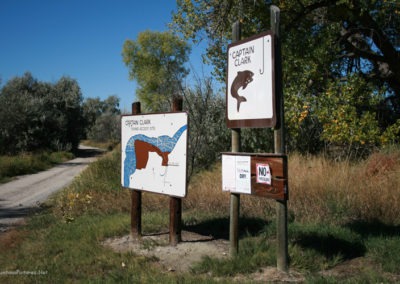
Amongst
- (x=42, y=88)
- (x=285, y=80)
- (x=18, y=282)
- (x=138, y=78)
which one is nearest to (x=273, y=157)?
(x=18, y=282)

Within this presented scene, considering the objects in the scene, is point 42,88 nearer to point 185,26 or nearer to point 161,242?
point 185,26

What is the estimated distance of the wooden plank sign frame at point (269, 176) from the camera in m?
4.32

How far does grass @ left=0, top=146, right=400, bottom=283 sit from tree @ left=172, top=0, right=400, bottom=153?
124cm

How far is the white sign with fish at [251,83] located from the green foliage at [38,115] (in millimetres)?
22994

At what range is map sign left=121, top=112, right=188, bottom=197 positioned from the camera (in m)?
5.65

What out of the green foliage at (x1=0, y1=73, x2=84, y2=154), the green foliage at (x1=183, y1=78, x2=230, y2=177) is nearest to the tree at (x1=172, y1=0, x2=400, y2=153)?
the green foliage at (x1=183, y1=78, x2=230, y2=177)

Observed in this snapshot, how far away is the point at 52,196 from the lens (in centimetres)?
1170

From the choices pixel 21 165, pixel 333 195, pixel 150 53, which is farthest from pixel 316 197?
pixel 150 53

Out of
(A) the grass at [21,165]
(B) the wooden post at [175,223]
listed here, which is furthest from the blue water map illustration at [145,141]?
(A) the grass at [21,165]

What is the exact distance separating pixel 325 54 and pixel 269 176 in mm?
7591

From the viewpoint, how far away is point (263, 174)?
15.0 ft

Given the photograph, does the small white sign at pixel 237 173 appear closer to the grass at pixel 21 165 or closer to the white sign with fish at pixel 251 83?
the white sign with fish at pixel 251 83

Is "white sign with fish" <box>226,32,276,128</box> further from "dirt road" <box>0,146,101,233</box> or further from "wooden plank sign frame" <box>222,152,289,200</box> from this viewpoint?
"dirt road" <box>0,146,101,233</box>

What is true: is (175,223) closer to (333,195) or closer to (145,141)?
(145,141)
